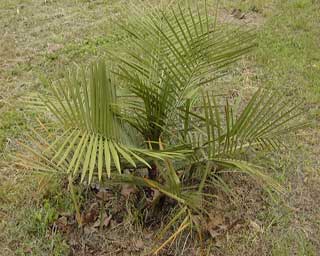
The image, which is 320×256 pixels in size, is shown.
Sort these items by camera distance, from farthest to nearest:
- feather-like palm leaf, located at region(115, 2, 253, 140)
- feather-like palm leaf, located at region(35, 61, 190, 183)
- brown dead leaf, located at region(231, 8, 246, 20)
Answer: brown dead leaf, located at region(231, 8, 246, 20), feather-like palm leaf, located at region(115, 2, 253, 140), feather-like palm leaf, located at region(35, 61, 190, 183)

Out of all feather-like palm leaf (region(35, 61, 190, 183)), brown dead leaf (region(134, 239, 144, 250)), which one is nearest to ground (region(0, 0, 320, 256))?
brown dead leaf (region(134, 239, 144, 250))

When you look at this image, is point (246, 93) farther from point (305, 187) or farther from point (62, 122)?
point (62, 122)

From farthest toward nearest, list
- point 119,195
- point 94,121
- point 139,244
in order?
1. point 119,195
2. point 139,244
3. point 94,121

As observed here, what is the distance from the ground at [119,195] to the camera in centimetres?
231

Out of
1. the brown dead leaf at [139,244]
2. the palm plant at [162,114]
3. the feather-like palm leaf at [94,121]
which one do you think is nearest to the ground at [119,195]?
the brown dead leaf at [139,244]

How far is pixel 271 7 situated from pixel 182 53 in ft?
10.4

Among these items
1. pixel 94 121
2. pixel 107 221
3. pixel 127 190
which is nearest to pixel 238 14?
pixel 127 190

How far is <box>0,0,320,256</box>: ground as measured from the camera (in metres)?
2.31

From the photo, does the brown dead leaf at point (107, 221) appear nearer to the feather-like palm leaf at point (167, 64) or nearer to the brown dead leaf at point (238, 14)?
the feather-like palm leaf at point (167, 64)

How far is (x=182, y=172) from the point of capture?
236 cm


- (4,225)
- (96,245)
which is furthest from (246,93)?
(4,225)

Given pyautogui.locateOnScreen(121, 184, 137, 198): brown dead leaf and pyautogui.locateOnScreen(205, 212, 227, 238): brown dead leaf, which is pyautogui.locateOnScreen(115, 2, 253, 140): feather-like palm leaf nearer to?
pyautogui.locateOnScreen(121, 184, 137, 198): brown dead leaf

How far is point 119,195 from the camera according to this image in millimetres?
2498

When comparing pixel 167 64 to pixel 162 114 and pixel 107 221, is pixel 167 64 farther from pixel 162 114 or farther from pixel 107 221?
pixel 107 221
